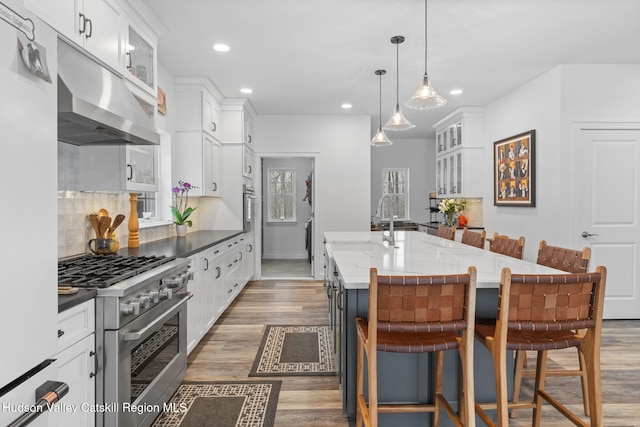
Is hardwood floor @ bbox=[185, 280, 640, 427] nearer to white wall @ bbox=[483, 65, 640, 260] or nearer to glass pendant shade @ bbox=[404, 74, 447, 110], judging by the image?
white wall @ bbox=[483, 65, 640, 260]

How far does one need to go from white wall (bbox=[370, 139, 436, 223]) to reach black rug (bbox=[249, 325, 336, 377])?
16.7 feet

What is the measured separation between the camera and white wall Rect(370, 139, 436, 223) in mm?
8383

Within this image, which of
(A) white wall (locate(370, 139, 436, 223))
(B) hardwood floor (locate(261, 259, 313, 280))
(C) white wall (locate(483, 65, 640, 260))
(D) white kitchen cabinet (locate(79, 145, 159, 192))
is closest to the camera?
(D) white kitchen cabinet (locate(79, 145, 159, 192))

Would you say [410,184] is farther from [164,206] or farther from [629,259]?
[164,206]

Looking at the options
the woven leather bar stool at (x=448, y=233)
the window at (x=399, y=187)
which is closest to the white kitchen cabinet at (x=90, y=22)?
the woven leather bar stool at (x=448, y=233)

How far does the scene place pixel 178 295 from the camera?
2328 mm

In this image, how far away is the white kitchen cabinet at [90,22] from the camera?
174cm

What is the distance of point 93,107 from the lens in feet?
5.74

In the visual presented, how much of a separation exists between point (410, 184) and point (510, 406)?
6.83 m

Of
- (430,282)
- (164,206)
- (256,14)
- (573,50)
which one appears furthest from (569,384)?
(164,206)

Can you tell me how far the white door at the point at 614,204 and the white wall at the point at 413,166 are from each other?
174 inches

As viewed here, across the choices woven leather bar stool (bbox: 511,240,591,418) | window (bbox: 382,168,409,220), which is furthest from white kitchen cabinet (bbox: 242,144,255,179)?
woven leather bar stool (bbox: 511,240,591,418)

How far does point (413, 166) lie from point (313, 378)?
652 cm

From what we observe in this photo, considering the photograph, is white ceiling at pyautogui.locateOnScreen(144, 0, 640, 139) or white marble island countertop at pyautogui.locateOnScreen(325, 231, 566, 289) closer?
white marble island countertop at pyautogui.locateOnScreen(325, 231, 566, 289)
